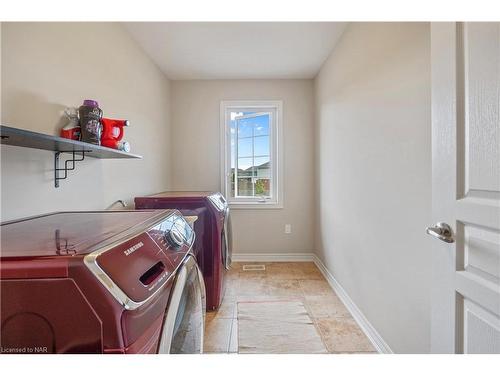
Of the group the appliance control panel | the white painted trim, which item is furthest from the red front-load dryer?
the white painted trim

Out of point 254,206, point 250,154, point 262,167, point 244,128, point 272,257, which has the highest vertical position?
point 244,128

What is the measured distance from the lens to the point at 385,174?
1.51m

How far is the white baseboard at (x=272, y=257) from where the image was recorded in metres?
3.30

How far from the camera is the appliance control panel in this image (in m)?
0.53

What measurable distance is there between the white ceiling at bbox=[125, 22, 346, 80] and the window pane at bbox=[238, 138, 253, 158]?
79cm

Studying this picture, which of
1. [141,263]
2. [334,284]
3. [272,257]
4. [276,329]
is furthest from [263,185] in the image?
[141,263]

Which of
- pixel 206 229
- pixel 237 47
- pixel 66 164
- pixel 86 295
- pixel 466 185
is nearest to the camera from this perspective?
pixel 86 295

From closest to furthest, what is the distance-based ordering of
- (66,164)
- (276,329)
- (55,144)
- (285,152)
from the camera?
(55,144) < (66,164) < (276,329) < (285,152)

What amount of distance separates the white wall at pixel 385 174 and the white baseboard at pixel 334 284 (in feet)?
0.17

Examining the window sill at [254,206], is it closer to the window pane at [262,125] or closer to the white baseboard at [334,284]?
the white baseboard at [334,284]

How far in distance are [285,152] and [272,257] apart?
139 centimetres

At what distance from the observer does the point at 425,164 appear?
116cm

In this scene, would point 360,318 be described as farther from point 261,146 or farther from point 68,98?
point 68,98
